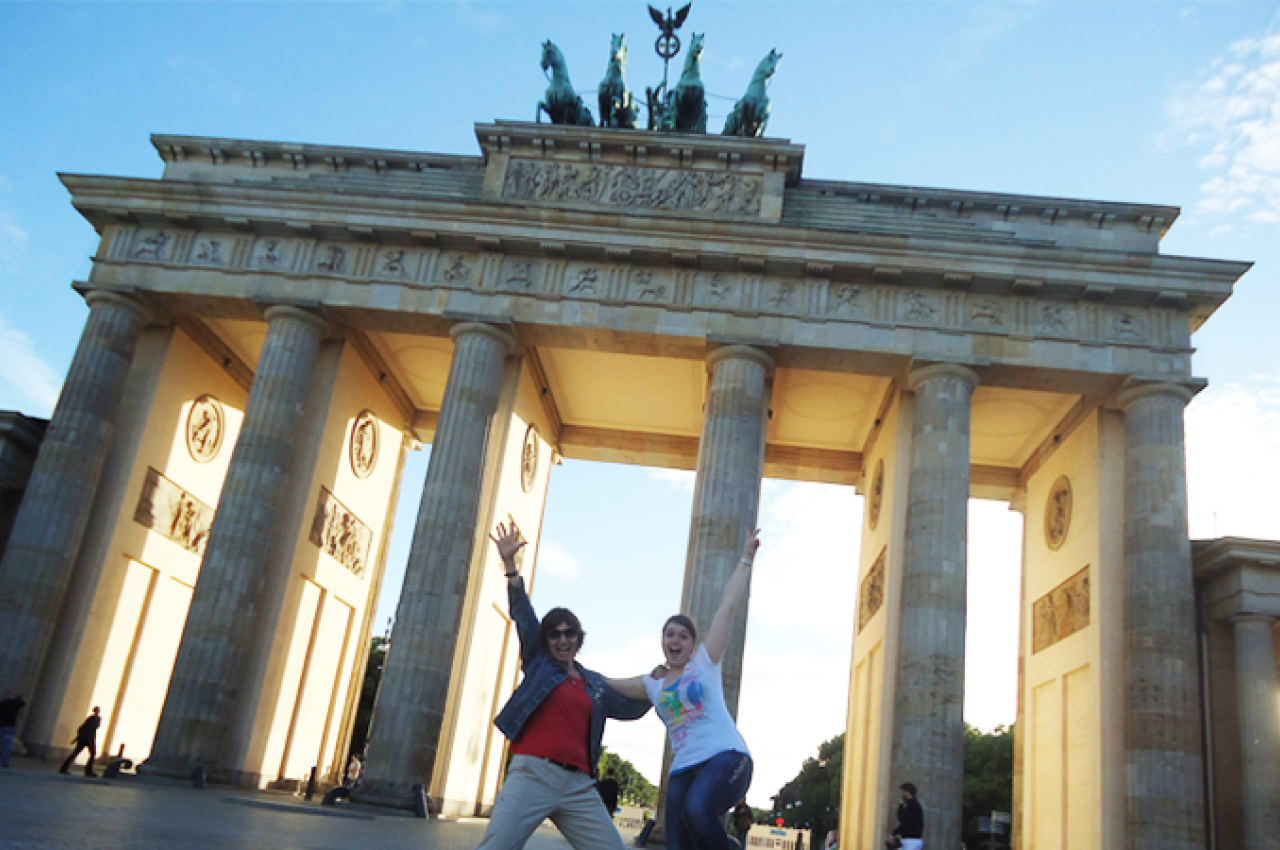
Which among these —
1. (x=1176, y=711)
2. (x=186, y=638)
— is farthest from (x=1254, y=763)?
(x=186, y=638)

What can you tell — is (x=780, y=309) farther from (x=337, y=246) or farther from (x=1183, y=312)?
(x=337, y=246)

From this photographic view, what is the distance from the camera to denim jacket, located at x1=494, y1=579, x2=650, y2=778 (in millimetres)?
4996

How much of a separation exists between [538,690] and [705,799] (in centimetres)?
96

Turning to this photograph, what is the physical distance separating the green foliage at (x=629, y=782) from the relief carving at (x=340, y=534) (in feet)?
271

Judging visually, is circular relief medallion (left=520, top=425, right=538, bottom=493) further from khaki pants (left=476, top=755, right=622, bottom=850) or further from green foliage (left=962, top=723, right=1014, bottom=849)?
green foliage (left=962, top=723, right=1014, bottom=849)

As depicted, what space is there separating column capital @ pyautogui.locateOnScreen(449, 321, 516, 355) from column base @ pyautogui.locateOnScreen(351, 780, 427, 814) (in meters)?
9.11

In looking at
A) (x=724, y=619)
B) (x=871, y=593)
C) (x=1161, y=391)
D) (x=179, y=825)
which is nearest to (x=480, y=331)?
(x=871, y=593)

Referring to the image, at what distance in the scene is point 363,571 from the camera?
27.9 meters

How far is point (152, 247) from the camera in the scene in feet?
75.5

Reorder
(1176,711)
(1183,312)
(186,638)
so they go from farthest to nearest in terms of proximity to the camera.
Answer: (1183,312), (186,638), (1176,711)

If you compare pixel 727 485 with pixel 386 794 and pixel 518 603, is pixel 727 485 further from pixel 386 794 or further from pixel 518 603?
pixel 518 603

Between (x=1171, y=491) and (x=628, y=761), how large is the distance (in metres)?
135

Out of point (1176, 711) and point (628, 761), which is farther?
point (628, 761)

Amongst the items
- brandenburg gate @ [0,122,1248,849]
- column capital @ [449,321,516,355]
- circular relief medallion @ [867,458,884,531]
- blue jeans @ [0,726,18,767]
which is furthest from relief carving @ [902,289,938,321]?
blue jeans @ [0,726,18,767]
